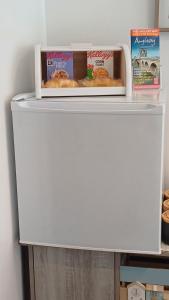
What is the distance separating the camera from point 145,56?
166cm

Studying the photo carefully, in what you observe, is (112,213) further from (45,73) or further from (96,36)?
(96,36)

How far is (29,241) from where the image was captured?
61.6 inches

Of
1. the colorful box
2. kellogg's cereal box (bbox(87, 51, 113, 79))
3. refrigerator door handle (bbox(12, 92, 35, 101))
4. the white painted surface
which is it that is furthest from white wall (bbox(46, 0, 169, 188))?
refrigerator door handle (bbox(12, 92, 35, 101))

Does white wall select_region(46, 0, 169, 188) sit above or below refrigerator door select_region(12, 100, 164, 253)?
above

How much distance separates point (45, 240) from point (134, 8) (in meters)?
1.18

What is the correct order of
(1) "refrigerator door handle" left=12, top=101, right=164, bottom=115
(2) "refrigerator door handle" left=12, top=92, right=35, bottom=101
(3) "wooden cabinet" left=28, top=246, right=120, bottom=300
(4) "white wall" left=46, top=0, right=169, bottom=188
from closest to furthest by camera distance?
1. (1) "refrigerator door handle" left=12, top=101, right=164, bottom=115
2. (2) "refrigerator door handle" left=12, top=92, right=35, bottom=101
3. (3) "wooden cabinet" left=28, top=246, right=120, bottom=300
4. (4) "white wall" left=46, top=0, right=169, bottom=188

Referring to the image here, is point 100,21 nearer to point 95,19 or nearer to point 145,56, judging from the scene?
point 95,19

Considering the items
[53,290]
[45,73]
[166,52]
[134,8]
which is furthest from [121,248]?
[134,8]

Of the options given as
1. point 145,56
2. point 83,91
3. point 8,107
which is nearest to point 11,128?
point 8,107

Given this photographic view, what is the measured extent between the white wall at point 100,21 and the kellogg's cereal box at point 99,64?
12.3 inches

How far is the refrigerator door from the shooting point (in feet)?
4.52

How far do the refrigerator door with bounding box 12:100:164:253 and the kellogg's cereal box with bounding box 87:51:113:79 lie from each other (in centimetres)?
27

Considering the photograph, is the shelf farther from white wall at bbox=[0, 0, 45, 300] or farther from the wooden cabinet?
the wooden cabinet

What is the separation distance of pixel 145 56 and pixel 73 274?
3.29 ft
